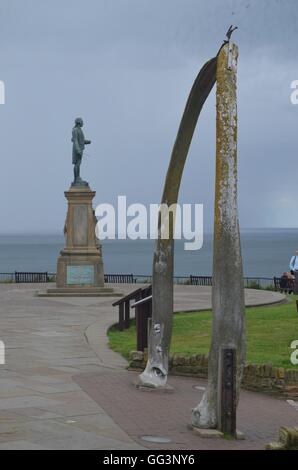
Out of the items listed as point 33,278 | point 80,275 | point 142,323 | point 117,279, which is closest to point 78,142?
point 80,275

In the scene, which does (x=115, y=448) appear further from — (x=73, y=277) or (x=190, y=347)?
(x=73, y=277)

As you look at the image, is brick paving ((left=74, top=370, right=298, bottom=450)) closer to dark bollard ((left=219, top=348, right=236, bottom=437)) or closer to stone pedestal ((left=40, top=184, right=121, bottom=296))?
dark bollard ((left=219, top=348, right=236, bottom=437))

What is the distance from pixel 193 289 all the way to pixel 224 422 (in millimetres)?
26136

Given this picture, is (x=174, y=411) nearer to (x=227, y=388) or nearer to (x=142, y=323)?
(x=227, y=388)

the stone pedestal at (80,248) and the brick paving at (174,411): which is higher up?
the stone pedestal at (80,248)

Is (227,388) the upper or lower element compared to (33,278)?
lower

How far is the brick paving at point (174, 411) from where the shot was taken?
8562 mm

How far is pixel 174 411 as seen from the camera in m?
10.1

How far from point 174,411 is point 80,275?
20746 millimetres

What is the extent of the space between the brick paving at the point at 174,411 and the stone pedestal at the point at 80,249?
17795mm

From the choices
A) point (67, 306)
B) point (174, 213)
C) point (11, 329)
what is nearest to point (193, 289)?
point (67, 306)

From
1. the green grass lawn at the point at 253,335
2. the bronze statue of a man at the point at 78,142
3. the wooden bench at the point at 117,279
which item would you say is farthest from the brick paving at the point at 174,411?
the wooden bench at the point at 117,279

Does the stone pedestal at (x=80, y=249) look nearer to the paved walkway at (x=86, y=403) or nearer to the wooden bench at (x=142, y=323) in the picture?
the paved walkway at (x=86, y=403)
